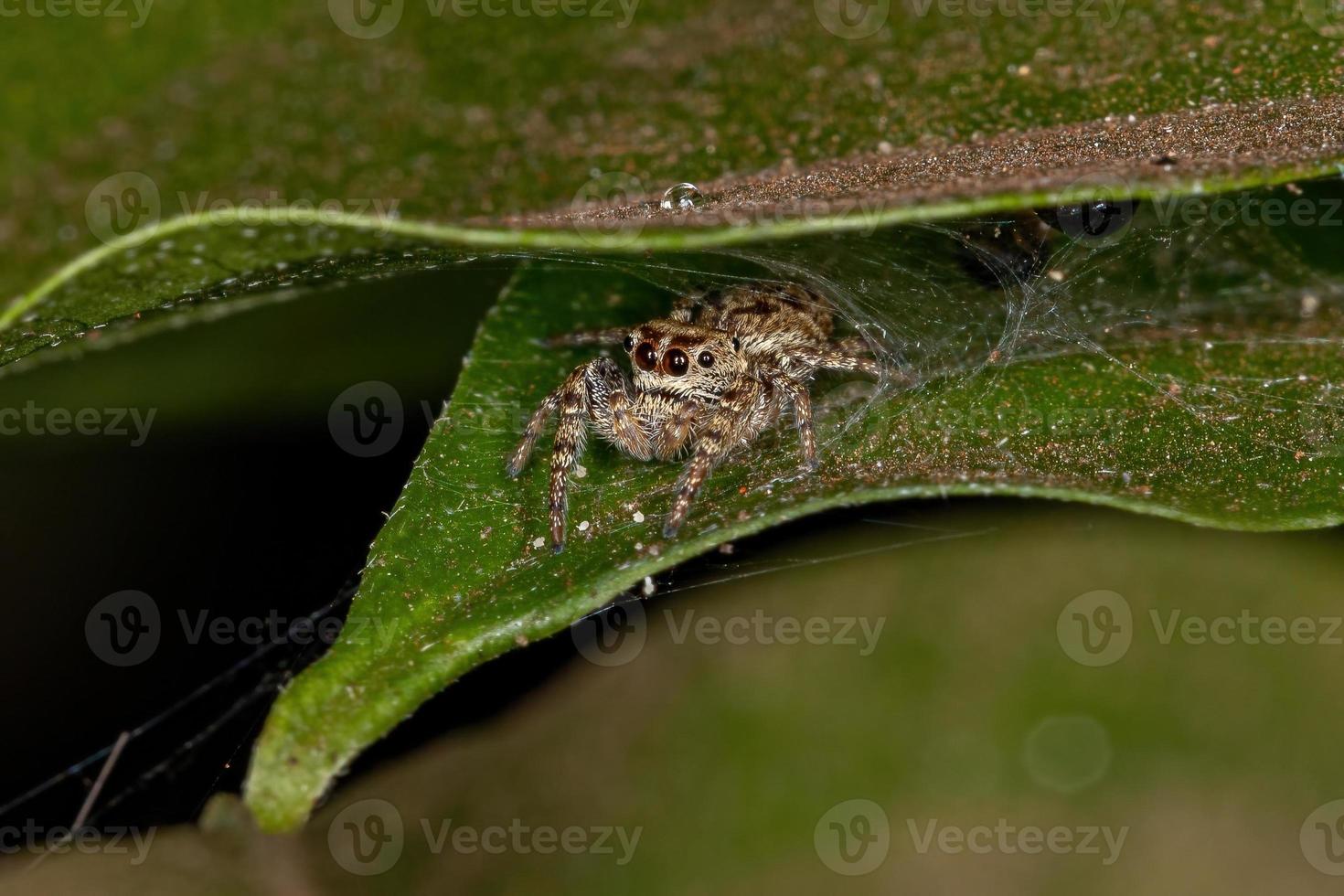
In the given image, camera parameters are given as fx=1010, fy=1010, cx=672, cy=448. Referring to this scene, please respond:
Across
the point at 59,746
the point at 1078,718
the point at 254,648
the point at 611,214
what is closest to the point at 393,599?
the point at 611,214

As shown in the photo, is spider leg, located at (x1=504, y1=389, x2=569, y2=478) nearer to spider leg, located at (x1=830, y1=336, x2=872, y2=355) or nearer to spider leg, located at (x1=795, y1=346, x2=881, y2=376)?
spider leg, located at (x1=795, y1=346, x2=881, y2=376)

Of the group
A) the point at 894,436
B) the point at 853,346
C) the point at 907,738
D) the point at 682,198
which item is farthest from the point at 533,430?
the point at 907,738

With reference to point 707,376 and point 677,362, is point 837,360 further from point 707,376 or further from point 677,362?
point 677,362

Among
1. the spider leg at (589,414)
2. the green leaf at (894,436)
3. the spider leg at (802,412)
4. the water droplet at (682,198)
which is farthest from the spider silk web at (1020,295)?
the spider leg at (589,414)

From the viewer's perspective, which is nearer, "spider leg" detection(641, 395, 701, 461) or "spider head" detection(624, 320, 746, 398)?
"spider leg" detection(641, 395, 701, 461)

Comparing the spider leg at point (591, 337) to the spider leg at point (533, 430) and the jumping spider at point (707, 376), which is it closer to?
the jumping spider at point (707, 376)

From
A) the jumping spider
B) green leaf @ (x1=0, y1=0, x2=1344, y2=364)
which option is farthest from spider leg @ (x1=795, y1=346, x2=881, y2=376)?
green leaf @ (x1=0, y1=0, x2=1344, y2=364)

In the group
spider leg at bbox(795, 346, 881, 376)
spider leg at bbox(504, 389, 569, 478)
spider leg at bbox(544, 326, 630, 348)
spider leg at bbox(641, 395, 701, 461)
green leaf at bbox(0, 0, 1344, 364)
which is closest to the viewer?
green leaf at bbox(0, 0, 1344, 364)

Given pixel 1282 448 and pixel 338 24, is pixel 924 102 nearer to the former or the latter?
pixel 1282 448
